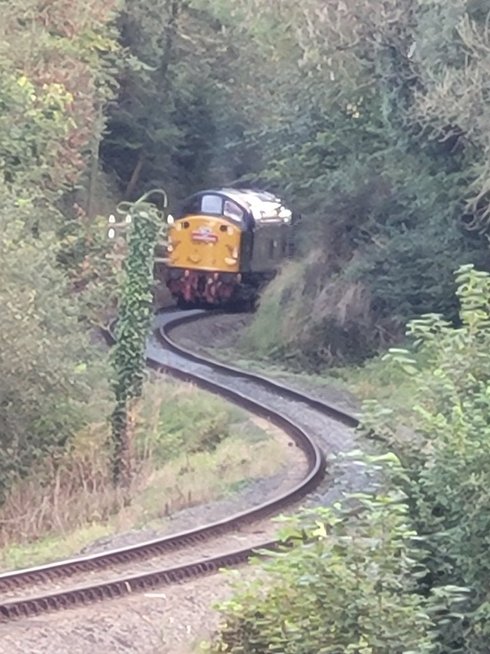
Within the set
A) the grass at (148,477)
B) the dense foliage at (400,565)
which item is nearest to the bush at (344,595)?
the dense foliage at (400,565)

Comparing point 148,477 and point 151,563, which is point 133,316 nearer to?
point 148,477

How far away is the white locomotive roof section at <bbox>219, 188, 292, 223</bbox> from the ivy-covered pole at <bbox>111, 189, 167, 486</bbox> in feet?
45.3

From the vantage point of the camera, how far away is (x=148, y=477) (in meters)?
18.6

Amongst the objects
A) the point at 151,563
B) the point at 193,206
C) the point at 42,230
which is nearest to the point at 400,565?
the point at 151,563

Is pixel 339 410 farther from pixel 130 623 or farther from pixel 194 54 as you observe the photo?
pixel 194 54

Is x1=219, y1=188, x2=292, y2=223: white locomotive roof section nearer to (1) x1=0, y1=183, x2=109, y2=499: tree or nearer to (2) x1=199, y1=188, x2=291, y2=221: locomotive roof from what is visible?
(2) x1=199, y1=188, x2=291, y2=221: locomotive roof

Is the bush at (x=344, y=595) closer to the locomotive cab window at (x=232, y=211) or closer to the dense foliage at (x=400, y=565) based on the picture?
the dense foliage at (x=400, y=565)

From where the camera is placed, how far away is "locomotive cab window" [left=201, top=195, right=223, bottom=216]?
34.0 meters

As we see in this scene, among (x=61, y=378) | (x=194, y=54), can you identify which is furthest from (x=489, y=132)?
(x=194, y=54)

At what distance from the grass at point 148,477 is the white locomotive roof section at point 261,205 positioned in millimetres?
11918

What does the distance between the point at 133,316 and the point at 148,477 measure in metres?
2.35

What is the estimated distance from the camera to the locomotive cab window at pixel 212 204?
33969 millimetres

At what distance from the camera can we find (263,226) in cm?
3431

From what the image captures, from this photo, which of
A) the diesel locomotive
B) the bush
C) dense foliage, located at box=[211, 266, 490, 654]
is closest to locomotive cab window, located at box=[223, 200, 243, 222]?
the diesel locomotive
